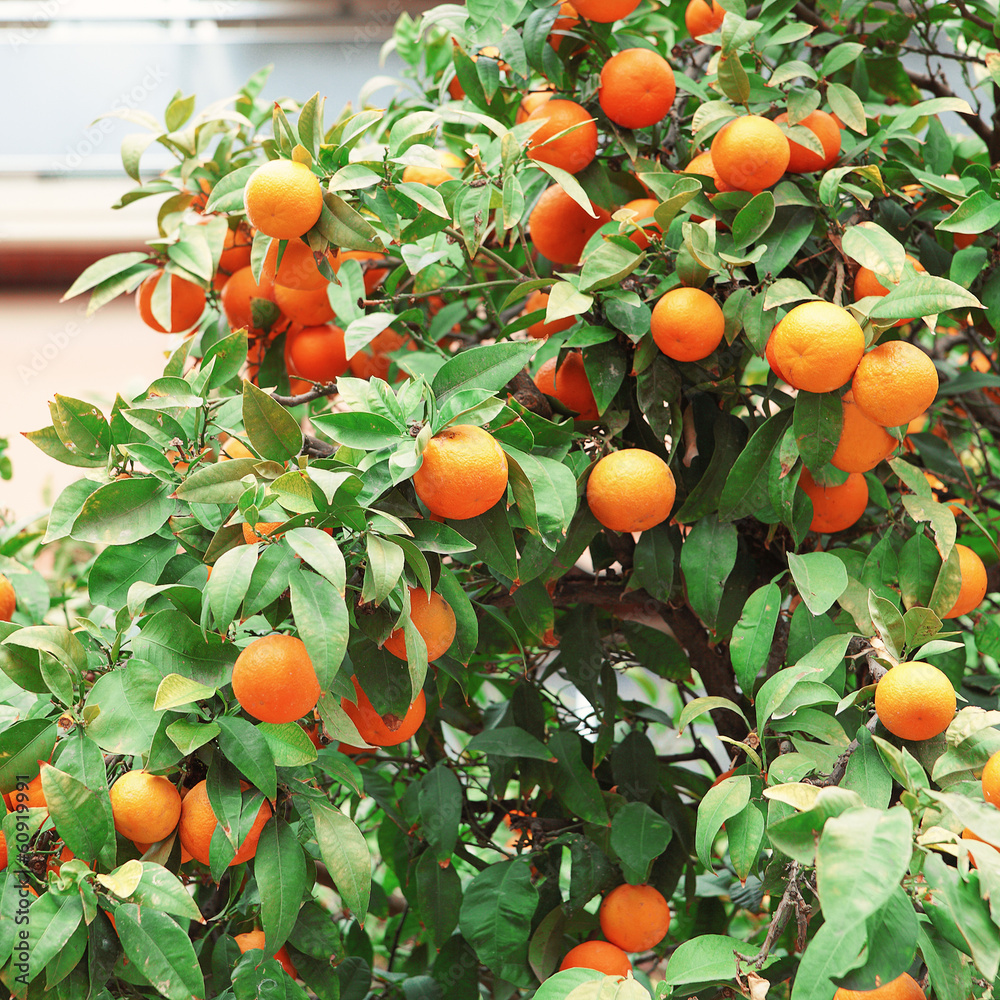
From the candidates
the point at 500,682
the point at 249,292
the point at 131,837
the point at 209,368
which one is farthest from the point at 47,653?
the point at 500,682

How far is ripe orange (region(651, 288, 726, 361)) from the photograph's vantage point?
30.4 inches

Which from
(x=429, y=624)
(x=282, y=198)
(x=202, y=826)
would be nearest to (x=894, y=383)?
(x=429, y=624)

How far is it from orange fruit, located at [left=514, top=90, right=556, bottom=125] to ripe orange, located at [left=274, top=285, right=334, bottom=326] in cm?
29

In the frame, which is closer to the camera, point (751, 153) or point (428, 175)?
point (751, 153)

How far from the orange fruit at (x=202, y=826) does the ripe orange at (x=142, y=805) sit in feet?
0.04

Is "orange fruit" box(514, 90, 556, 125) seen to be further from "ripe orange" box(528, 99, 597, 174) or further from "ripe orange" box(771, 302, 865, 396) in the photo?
"ripe orange" box(771, 302, 865, 396)

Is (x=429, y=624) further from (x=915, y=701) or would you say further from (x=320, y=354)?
(x=320, y=354)

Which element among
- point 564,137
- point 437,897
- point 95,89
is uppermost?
point 564,137

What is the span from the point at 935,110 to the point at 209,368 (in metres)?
0.69

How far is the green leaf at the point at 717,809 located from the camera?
64 centimetres

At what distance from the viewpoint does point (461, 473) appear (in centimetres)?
60

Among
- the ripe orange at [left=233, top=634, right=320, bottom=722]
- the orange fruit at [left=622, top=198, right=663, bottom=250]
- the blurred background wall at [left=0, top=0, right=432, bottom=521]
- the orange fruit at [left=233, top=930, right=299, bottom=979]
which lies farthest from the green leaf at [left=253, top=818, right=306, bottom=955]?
the blurred background wall at [left=0, top=0, right=432, bottom=521]

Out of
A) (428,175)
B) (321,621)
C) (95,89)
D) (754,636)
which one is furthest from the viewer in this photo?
(95,89)

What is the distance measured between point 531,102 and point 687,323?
0.40 meters
